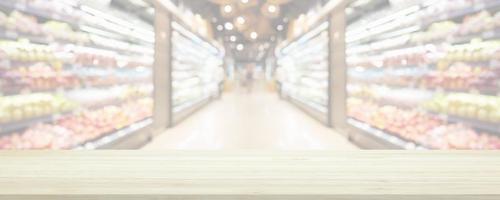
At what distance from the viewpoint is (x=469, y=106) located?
120 inches

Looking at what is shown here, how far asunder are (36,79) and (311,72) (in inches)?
278

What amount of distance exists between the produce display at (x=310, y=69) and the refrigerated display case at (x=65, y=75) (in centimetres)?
350

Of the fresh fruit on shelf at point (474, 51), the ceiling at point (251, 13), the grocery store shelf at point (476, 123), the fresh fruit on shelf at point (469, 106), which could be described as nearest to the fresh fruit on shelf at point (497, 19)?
the fresh fruit on shelf at point (474, 51)

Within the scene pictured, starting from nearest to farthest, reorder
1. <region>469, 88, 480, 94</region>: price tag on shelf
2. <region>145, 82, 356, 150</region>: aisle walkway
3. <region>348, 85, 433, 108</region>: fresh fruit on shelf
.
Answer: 1. <region>469, 88, 480, 94</region>: price tag on shelf
2. <region>348, 85, 433, 108</region>: fresh fruit on shelf
3. <region>145, 82, 356, 150</region>: aisle walkway

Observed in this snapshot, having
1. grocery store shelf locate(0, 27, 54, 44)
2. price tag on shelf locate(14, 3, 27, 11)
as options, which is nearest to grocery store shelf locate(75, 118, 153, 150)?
grocery store shelf locate(0, 27, 54, 44)

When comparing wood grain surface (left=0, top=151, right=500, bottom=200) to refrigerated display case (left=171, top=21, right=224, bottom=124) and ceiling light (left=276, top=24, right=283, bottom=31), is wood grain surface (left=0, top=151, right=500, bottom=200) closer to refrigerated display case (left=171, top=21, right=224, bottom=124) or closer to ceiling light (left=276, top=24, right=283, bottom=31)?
refrigerated display case (left=171, top=21, right=224, bottom=124)

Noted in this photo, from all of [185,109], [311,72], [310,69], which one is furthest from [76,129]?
[310,69]

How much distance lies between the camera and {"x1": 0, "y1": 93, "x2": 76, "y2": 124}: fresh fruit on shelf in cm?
272

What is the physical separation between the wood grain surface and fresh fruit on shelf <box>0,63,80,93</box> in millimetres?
1351

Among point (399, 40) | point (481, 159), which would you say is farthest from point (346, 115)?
point (481, 159)

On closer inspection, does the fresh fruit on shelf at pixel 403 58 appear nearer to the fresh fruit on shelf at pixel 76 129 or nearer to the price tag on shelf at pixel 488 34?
the price tag on shelf at pixel 488 34

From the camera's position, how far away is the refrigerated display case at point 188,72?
7.37m

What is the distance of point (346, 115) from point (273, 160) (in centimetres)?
486

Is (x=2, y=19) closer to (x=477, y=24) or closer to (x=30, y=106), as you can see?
(x=30, y=106)
